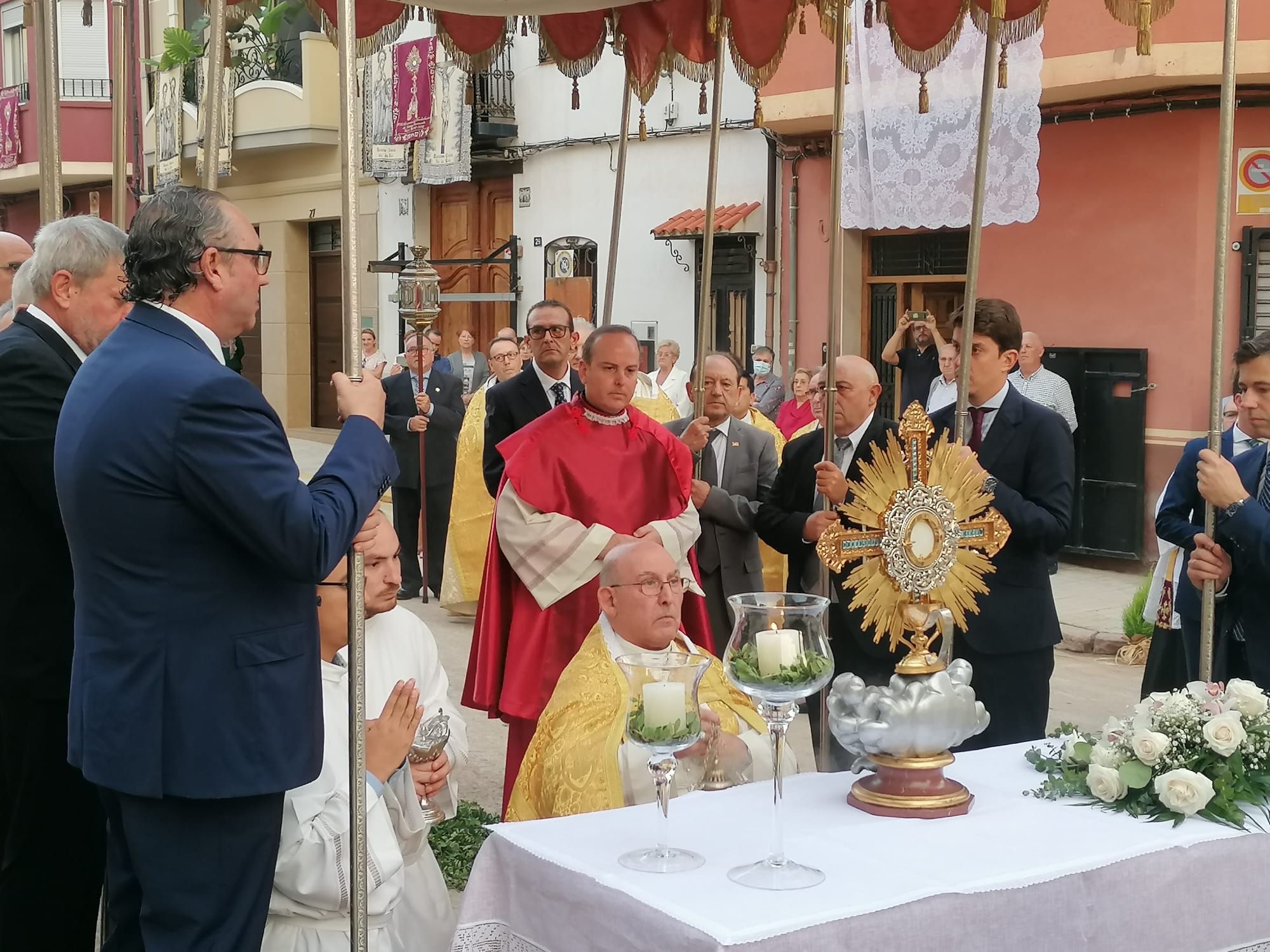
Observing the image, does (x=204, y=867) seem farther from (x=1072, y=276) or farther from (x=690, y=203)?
(x=690, y=203)

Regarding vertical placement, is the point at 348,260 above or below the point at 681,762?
above

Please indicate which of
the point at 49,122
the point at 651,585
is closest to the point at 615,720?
the point at 651,585

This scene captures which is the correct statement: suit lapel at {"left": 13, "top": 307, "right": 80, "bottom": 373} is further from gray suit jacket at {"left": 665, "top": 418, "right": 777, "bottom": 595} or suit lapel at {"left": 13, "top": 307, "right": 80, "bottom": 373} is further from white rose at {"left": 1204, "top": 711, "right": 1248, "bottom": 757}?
gray suit jacket at {"left": 665, "top": 418, "right": 777, "bottom": 595}

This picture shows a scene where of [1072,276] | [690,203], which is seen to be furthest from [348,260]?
[690,203]

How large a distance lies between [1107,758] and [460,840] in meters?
2.74

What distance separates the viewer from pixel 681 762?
3277mm

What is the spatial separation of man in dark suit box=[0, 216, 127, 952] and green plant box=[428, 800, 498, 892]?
1.49 m

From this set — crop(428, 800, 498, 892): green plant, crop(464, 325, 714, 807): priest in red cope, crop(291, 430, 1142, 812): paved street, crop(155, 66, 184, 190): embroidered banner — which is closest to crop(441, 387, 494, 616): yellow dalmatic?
crop(291, 430, 1142, 812): paved street

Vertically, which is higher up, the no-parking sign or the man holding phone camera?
the no-parking sign

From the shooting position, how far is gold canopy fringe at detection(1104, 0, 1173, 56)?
13.7 ft

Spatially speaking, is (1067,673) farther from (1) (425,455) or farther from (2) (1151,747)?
(2) (1151,747)

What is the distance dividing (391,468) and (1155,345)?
30.6 ft

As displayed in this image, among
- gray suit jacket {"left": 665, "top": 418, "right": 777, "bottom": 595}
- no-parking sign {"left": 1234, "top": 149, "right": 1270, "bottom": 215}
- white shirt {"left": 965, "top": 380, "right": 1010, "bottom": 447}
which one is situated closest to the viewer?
white shirt {"left": 965, "top": 380, "right": 1010, "bottom": 447}

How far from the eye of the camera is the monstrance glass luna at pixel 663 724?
8.16 feet
